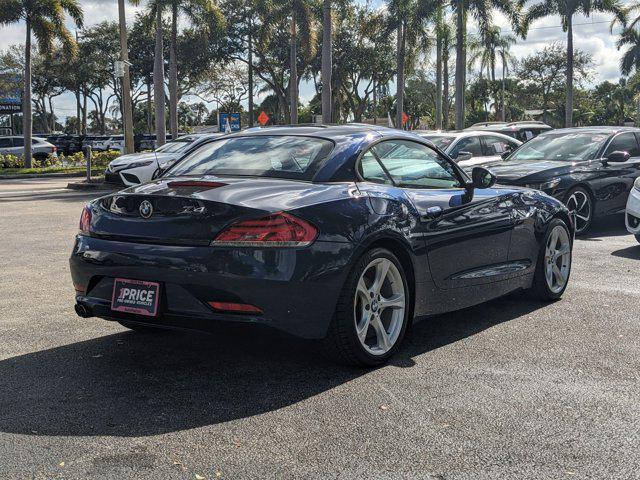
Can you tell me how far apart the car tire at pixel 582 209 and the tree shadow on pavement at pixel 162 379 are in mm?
5979

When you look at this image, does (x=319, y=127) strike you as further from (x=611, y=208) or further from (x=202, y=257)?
(x=611, y=208)

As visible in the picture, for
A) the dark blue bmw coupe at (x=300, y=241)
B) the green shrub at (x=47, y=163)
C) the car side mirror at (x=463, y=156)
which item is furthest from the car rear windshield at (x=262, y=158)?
the green shrub at (x=47, y=163)

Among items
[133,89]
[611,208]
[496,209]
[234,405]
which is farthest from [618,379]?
[133,89]

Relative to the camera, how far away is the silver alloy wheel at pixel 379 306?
183 inches

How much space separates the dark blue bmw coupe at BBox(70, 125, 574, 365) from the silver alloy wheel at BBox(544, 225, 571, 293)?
0.96 m

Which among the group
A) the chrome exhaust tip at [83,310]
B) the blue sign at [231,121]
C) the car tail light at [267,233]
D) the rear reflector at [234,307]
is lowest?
the chrome exhaust tip at [83,310]

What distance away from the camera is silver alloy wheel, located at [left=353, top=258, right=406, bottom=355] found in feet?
15.2

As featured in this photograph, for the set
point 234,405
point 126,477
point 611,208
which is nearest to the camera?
point 126,477

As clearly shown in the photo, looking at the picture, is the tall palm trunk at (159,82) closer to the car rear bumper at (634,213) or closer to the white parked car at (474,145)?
the white parked car at (474,145)

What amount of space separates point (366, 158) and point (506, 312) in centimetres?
208

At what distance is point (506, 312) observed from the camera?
6.32m

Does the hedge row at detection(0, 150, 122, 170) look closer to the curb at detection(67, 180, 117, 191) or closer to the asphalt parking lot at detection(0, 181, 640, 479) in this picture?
the curb at detection(67, 180, 117, 191)

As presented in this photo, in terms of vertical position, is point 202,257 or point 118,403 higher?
point 202,257

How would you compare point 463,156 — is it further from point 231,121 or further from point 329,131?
point 231,121
